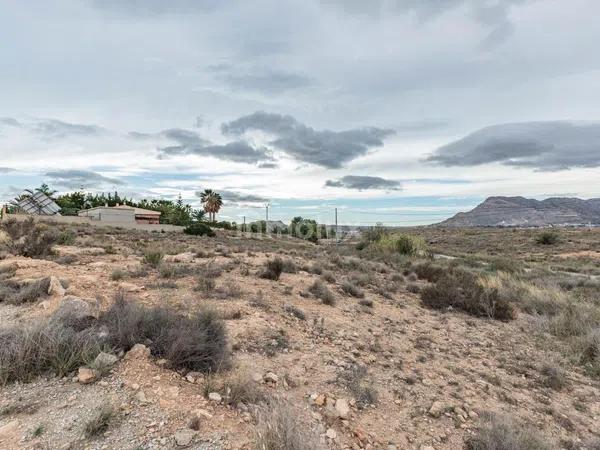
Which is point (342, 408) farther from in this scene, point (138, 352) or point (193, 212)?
point (193, 212)

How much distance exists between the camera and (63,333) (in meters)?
4.28

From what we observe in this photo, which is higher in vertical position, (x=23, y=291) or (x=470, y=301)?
(x=23, y=291)

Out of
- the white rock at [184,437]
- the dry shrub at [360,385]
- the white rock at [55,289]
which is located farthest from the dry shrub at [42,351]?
the dry shrub at [360,385]

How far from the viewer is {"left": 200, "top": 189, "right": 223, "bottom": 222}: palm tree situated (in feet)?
255

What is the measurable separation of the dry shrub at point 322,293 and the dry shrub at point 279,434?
551 centimetres

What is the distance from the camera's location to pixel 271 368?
16.8 feet

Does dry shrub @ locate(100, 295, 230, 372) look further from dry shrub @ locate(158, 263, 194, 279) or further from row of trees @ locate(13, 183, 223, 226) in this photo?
row of trees @ locate(13, 183, 223, 226)

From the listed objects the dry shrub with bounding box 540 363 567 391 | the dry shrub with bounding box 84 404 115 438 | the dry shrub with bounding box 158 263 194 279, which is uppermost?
the dry shrub with bounding box 158 263 194 279

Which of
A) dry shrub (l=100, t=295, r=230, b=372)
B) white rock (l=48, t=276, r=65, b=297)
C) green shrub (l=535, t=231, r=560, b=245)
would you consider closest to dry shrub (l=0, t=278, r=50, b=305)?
white rock (l=48, t=276, r=65, b=297)

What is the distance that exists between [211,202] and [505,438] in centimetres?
7675

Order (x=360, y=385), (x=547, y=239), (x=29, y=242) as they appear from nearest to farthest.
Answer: (x=360, y=385), (x=29, y=242), (x=547, y=239)

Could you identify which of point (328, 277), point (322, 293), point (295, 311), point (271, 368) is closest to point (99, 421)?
point (271, 368)

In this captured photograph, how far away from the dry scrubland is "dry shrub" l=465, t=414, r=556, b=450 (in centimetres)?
2

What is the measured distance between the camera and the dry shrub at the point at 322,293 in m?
9.20
